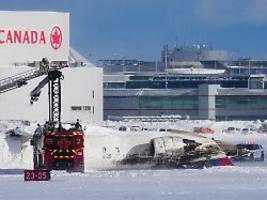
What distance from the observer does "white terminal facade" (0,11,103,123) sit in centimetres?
8262

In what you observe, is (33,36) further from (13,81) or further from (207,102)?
(207,102)

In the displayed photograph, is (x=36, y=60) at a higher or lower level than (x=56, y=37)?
lower

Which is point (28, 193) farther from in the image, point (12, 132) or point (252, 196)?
point (12, 132)

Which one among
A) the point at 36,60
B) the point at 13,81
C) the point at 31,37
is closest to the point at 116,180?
the point at 13,81

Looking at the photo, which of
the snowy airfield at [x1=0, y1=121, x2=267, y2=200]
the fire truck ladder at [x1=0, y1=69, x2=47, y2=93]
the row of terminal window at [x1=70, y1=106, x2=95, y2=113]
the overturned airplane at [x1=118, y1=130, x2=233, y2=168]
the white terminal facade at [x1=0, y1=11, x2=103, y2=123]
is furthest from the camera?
the row of terminal window at [x1=70, y1=106, x2=95, y2=113]

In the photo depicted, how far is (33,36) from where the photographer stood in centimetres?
8425

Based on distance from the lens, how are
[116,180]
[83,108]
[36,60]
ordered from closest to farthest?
[116,180] < [36,60] < [83,108]

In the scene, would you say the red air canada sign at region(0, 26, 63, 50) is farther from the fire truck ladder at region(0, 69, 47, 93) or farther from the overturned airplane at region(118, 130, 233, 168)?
the overturned airplane at region(118, 130, 233, 168)

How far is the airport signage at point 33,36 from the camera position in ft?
273

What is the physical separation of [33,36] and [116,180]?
53058 mm

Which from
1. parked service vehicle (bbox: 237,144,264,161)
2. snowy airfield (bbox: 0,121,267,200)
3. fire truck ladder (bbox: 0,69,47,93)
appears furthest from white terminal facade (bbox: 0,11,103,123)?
snowy airfield (bbox: 0,121,267,200)

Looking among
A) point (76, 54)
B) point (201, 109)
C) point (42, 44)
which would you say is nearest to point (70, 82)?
point (42, 44)

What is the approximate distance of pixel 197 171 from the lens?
37.2 m

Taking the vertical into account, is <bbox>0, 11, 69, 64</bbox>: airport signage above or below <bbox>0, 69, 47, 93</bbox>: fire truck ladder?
above
